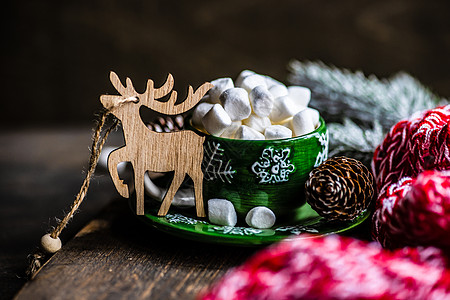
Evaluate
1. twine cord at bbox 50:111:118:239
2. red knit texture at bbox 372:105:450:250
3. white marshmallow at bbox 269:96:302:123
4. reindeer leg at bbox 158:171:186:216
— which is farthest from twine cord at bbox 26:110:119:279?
red knit texture at bbox 372:105:450:250

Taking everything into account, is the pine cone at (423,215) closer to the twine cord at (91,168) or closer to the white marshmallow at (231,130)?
the white marshmallow at (231,130)

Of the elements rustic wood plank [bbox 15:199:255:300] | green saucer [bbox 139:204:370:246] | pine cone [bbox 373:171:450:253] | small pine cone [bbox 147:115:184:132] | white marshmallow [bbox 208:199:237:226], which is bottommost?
rustic wood plank [bbox 15:199:255:300]

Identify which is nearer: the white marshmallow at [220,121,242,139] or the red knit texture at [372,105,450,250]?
the red knit texture at [372,105,450,250]

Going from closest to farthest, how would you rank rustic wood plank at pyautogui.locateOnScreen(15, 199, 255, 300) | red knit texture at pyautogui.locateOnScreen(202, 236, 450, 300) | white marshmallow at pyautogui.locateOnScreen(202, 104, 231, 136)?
red knit texture at pyautogui.locateOnScreen(202, 236, 450, 300), rustic wood plank at pyautogui.locateOnScreen(15, 199, 255, 300), white marshmallow at pyautogui.locateOnScreen(202, 104, 231, 136)

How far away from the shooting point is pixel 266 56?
167 centimetres

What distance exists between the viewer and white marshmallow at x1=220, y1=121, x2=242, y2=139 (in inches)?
26.4

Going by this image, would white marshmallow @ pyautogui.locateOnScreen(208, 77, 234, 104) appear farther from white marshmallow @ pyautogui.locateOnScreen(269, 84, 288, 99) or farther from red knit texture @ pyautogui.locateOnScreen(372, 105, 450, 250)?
red knit texture @ pyautogui.locateOnScreen(372, 105, 450, 250)

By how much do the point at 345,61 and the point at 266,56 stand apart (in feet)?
0.88

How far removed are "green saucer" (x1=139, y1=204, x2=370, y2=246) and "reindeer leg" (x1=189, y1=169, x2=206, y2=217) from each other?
12 millimetres

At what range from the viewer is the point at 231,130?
26.4 inches

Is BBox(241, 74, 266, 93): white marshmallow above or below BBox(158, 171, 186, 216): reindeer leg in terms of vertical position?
above

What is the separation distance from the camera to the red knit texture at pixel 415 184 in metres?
0.50

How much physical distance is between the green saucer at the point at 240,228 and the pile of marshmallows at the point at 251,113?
0.12 metres

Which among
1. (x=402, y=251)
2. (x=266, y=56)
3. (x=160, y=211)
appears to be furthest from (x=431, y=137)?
(x=266, y=56)
